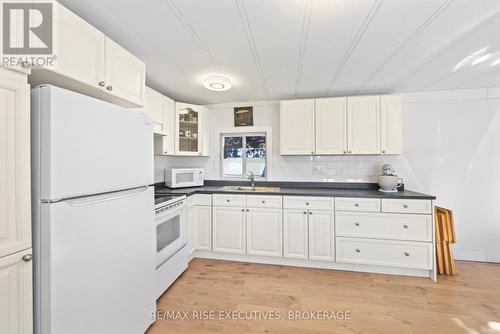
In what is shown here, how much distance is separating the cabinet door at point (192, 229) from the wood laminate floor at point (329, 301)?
245 mm

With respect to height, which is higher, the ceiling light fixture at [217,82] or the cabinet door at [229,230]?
the ceiling light fixture at [217,82]

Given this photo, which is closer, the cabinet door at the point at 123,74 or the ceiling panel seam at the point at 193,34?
→ the ceiling panel seam at the point at 193,34

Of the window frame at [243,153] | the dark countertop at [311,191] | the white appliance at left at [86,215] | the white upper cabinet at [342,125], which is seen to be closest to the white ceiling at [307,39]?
the white upper cabinet at [342,125]

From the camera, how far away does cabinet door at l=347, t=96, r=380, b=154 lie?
280cm

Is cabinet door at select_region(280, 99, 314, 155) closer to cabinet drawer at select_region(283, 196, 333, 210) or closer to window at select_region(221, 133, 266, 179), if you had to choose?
window at select_region(221, 133, 266, 179)

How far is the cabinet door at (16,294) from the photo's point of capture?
0.91 metres

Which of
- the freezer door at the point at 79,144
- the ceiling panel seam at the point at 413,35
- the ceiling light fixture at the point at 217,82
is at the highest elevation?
the ceiling panel seam at the point at 413,35

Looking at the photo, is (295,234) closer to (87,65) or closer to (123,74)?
(123,74)

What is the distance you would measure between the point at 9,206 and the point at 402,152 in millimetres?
3721

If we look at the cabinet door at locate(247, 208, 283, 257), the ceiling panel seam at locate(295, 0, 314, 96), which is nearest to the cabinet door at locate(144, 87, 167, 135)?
the cabinet door at locate(247, 208, 283, 257)

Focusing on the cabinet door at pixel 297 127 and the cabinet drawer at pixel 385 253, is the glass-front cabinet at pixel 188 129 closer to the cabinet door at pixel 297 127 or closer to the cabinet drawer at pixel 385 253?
the cabinet door at pixel 297 127

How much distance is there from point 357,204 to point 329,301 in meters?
1.09

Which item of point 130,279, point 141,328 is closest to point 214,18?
point 130,279

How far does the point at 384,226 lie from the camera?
247cm
